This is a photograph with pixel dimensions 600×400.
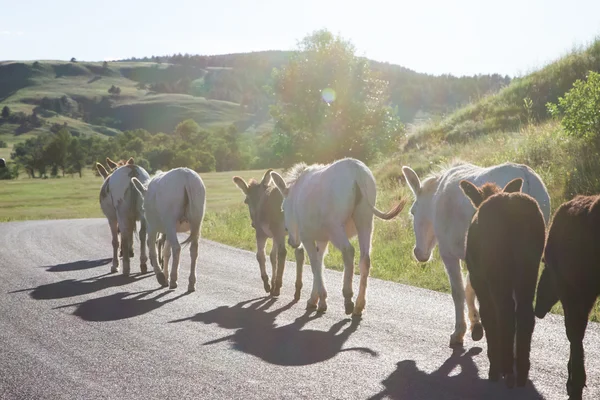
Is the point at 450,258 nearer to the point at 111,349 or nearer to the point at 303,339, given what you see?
the point at 303,339

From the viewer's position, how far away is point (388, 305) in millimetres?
10492

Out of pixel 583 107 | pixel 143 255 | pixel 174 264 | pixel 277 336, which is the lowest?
pixel 143 255

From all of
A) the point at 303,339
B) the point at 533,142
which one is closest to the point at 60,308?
the point at 303,339

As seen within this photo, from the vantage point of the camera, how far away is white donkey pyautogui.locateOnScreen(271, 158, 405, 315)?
32.1 feet

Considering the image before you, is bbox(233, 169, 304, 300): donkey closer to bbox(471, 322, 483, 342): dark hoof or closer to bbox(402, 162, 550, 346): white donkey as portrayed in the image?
bbox(402, 162, 550, 346): white donkey

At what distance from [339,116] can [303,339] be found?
5406cm

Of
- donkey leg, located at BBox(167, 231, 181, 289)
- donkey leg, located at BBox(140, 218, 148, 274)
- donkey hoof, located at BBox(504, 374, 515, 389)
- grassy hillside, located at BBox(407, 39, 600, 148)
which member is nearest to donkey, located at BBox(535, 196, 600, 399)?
donkey hoof, located at BBox(504, 374, 515, 389)

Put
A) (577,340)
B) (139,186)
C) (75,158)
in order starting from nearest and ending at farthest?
(577,340)
(139,186)
(75,158)

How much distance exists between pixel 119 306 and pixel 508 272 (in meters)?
6.94

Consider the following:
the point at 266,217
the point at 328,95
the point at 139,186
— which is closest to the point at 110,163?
the point at 139,186

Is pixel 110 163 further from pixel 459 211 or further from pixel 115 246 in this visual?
pixel 459 211

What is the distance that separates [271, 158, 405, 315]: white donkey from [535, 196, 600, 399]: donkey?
4006 mm

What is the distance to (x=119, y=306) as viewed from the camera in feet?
36.9

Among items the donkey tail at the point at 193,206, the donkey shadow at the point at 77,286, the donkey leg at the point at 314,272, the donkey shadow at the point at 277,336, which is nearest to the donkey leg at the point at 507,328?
the donkey shadow at the point at 277,336
